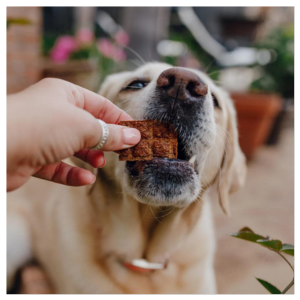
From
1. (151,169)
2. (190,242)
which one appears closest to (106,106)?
(151,169)

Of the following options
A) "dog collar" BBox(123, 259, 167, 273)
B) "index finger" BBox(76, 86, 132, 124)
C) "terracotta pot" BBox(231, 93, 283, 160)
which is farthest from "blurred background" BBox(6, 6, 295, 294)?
"index finger" BBox(76, 86, 132, 124)

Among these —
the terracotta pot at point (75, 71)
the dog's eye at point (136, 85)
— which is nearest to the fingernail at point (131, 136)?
the dog's eye at point (136, 85)

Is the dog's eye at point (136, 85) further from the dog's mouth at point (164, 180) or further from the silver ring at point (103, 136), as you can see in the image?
the silver ring at point (103, 136)

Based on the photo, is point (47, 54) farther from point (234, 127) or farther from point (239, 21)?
point (239, 21)

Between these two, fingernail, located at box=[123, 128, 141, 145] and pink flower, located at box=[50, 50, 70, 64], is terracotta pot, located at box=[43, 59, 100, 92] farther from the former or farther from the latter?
fingernail, located at box=[123, 128, 141, 145]

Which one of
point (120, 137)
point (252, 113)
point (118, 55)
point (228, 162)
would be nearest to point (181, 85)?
point (120, 137)

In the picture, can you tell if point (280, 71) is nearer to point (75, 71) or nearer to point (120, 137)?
point (75, 71)
